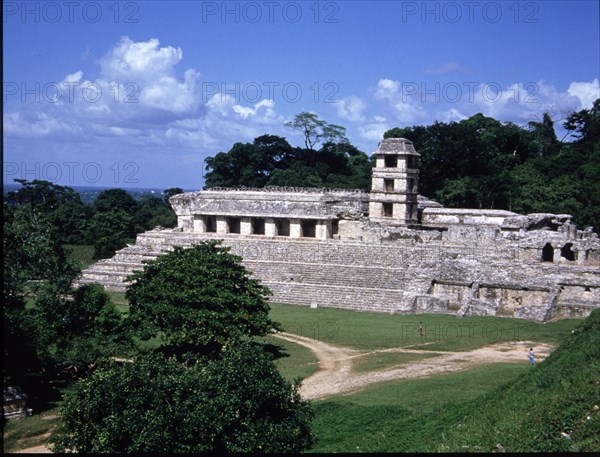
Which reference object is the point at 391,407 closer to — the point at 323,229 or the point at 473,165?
the point at 323,229

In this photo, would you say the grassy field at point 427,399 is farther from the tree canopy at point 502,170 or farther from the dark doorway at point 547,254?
the tree canopy at point 502,170

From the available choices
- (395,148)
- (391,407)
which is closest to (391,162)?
(395,148)

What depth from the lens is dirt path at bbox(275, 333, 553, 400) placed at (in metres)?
20.7

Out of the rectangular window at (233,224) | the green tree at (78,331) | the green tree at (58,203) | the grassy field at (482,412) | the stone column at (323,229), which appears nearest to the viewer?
the grassy field at (482,412)

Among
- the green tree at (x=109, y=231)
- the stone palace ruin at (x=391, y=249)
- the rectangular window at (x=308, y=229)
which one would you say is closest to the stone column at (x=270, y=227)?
the stone palace ruin at (x=391, y=249)

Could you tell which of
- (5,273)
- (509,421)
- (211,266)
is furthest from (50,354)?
(509,421)

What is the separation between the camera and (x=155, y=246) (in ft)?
130

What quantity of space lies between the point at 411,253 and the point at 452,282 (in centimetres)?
325

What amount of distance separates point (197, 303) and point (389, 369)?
19.5ft

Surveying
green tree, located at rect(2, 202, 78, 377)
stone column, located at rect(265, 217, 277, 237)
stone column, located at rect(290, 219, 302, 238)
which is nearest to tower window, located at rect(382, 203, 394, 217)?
stone column, located at rect(290, 219, 302, 238)

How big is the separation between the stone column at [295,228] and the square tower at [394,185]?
4035 mm

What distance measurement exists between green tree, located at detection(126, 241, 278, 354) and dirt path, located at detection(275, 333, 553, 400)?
2274mm

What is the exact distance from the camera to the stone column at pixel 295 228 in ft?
128

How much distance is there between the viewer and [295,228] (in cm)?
3916
